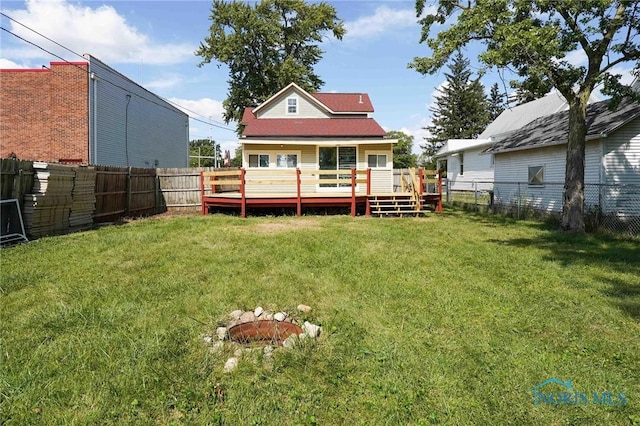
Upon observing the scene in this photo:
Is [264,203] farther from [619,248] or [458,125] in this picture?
[458,125]

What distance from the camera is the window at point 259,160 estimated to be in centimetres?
1689

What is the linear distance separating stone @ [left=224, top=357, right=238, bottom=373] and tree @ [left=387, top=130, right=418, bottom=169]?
A: 51168 mm

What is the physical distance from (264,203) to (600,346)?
10.6 m

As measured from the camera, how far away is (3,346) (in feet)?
11.8

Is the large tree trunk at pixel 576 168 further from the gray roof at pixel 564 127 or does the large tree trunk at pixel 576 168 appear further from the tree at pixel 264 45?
the tree at pixel 264 45

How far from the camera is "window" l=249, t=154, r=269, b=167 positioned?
16.9 m

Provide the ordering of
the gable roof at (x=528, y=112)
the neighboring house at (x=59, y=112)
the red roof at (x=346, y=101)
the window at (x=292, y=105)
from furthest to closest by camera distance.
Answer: the gable roof at (x=528, y=112) → the red roof at (x=346, y=101) → the window at (x=292, y=105) → the neighboring house at (x=59, y=112)

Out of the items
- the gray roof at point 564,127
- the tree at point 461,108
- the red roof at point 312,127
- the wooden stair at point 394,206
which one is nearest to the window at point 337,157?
the red roof at point 312,127

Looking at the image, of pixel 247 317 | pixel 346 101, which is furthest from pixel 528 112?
pixel 247 317

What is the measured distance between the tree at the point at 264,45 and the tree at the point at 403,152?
76.4 ft

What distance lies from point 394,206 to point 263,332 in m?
9.97

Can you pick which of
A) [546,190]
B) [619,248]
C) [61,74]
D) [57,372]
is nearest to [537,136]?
[546,190]

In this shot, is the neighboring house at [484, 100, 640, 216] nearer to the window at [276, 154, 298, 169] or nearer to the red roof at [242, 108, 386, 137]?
the red roof at [242, 108, 386, 137]

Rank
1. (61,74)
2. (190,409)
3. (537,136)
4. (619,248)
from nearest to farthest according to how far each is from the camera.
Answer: (190,409) < (619,248) < (537,136) < (61,74)
